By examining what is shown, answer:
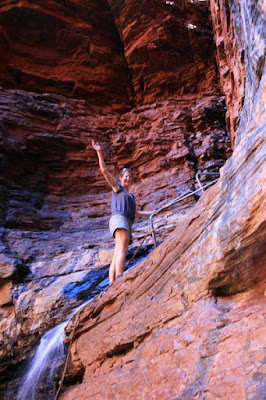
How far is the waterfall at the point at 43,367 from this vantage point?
5.32 m

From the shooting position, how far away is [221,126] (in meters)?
13.9

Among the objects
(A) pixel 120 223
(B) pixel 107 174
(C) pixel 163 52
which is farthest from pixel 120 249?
(C) pixel 163 52

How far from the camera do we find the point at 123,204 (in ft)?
18.6

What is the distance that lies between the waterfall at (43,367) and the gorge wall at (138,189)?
0.51 meters

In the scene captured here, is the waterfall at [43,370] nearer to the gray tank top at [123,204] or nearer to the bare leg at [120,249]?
the bare leg at [120,249]

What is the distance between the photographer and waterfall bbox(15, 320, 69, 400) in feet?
17.5

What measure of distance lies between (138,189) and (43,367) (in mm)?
7667

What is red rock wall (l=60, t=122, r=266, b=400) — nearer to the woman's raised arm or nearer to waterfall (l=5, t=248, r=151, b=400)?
waterfall (l=5, t=248, r=151, b=400)

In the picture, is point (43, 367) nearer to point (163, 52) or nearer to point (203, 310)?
point (203, 310)

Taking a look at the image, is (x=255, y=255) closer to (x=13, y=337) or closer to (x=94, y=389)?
(x=94, y=389)

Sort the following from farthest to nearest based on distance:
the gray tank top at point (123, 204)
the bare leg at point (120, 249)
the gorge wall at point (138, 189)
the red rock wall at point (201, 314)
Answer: the gray tank top at point (123, 204), the bare leg at point (120, 249), the gorge wall at point (138, 189), the red rock wall at point (201, 314)

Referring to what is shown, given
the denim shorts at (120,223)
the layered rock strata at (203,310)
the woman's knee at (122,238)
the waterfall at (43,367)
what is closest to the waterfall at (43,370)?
the waterfall at (43,367)

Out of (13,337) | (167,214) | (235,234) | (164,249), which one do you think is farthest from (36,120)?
(235,234)

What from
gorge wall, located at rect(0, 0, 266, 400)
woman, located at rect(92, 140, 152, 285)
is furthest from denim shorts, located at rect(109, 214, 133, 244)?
gorge wall, located at rect(0, 0, 266, 400)
